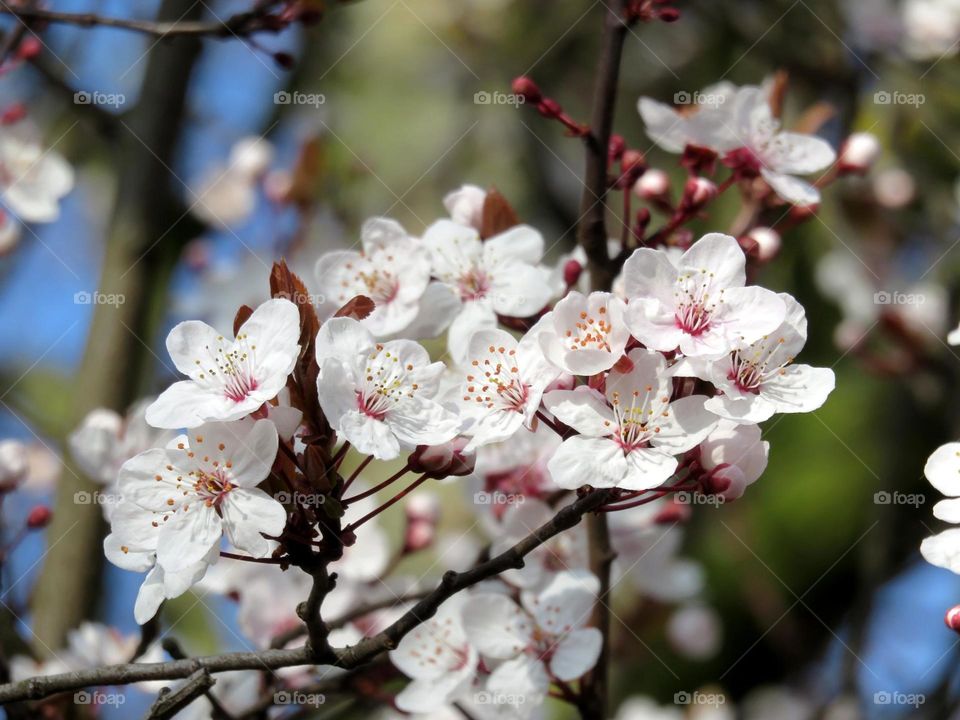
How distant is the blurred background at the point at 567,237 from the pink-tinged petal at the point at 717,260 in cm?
97

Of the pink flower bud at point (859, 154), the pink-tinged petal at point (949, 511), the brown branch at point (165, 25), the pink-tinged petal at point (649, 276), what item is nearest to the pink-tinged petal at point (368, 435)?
the pink-tinged petal at point (649, 276)

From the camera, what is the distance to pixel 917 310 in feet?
11.2

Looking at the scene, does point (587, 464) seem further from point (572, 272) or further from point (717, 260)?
point (572, 272)

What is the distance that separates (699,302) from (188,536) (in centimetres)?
70

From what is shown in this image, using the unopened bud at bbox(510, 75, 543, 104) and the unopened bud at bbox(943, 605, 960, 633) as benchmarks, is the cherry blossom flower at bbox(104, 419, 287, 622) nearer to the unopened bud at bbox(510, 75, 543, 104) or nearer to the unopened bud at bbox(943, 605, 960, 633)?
the unopened bud at bbox(510, 75, 543, 104)

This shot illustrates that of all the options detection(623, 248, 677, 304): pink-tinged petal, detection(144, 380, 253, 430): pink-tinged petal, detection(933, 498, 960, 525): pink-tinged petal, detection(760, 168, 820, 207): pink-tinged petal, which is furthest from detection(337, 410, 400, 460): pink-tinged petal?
detection(760, 168, 820, 207): pink-tinged petal

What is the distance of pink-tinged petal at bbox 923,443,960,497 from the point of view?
1.38 meters

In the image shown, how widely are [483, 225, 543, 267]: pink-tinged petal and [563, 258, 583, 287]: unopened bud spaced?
50 mm

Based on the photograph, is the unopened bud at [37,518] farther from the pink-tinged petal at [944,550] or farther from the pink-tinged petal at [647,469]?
the pink-tinged petal at [944,550]

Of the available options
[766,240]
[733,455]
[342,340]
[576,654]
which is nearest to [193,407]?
[342,340]

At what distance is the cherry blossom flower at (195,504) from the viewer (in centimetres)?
122

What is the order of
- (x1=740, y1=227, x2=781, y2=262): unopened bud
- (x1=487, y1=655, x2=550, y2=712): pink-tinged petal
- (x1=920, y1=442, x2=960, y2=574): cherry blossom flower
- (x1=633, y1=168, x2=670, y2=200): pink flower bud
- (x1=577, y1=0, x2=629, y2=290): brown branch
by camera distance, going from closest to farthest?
1. (x1=920, y1=442, x2=960, y2=574): cherry blossom flower
2. (x1=577, y1=0, x2=629, y2=290): brown branch
3. (x1=487, y1=655, x2=550, y2=712): pink-tinged petal
4. (x1=740, y1=227, x2=781, y2=262): unopened bud
5. (x1=633, y1=168, x2=670, y2=200): pink flower bud

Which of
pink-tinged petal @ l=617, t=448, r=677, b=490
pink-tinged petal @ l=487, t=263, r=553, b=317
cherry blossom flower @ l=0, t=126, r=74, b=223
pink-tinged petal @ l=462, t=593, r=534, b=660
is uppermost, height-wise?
cherry blossom flower @ l=0, t=126, r=74, b=223

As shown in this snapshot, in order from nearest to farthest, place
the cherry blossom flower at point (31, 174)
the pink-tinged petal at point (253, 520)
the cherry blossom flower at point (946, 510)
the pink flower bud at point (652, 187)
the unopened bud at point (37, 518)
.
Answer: the pink-tinged petal at point (253, 520) → the cherry blossom flower at point (946, 510) → the pink flower bud at point (652, 187) → the unopened bud at point (37, 518) → the cherry blossom flower at point (31, 174)
